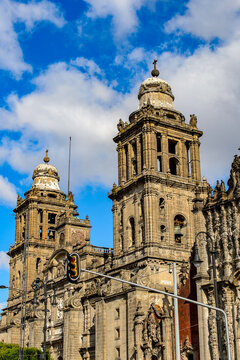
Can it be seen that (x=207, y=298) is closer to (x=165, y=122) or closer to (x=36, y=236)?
(x=165, y=122)

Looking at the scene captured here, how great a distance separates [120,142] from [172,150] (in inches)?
273

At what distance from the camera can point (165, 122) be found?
70.2m

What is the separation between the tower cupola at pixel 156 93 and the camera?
73.7 metres

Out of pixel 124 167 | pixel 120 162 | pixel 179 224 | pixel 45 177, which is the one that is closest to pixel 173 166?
pixel 124 167

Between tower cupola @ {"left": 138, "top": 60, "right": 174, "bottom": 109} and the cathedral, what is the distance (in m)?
0.14

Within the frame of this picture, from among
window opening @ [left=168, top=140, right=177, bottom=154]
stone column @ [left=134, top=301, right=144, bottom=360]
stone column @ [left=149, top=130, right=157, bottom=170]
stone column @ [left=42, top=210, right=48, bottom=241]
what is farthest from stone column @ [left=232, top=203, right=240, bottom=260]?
stone column @ [left=42, top=210, right=48, bottom=241]

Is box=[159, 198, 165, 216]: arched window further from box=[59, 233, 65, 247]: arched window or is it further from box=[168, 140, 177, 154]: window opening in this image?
box=[59, 233, 65, 247]: arched window

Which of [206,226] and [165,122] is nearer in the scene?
[206,226]

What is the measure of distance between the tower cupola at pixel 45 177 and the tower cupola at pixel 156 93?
3564cm

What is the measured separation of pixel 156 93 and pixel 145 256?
24.0 meters

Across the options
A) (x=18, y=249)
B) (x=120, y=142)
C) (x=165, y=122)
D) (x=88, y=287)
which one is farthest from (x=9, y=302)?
(x=165, y=122)

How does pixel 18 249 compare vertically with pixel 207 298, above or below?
above

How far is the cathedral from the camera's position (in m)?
45.7

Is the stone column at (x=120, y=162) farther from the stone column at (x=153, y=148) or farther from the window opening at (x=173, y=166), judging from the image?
the window opening at (x=173, y=166)
